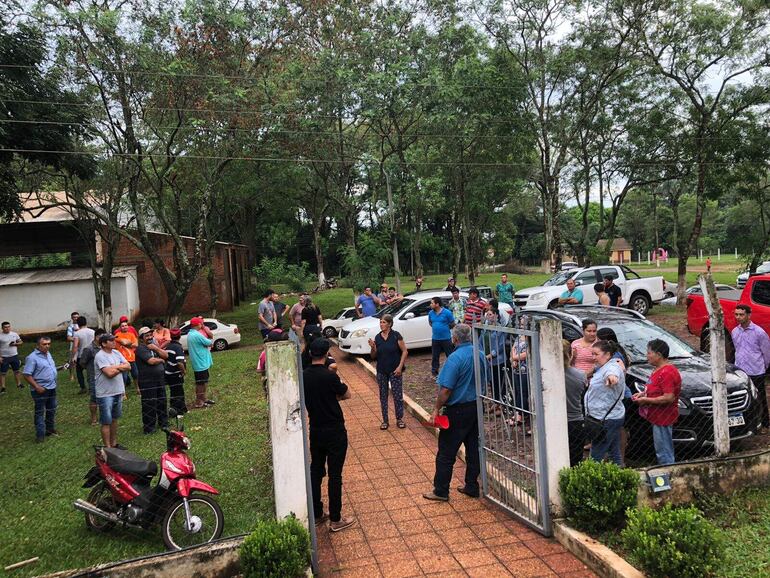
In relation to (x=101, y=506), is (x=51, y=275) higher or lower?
higher

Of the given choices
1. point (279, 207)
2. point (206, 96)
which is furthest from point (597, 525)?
point (279, 207)

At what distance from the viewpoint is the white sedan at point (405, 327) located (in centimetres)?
1324

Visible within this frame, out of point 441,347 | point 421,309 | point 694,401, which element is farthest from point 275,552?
point 421,309

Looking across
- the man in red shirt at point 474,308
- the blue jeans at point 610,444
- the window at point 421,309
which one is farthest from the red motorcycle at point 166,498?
→ the window at point 421,309

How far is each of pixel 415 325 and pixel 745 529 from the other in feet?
30.8

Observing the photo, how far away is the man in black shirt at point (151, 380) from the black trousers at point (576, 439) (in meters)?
5.82

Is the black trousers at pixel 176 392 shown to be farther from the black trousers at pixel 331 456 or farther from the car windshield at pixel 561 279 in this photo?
the car windshield at pixel 561 279

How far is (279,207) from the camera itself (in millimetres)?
36406

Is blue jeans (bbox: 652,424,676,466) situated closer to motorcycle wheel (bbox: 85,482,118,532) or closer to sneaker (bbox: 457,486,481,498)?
sneaker (bbox: 457,486,481,498)

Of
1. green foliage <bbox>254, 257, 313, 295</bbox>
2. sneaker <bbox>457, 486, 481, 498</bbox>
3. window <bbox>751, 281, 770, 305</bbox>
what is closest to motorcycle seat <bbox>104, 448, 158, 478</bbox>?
sneaker <bbox>457, 486, 481, 498</bbox>

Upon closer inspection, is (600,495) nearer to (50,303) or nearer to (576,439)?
(576,439)

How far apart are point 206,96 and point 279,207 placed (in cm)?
2012

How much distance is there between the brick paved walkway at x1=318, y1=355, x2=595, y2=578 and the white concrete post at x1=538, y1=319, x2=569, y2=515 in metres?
0.53

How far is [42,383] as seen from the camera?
8578 millimetres
